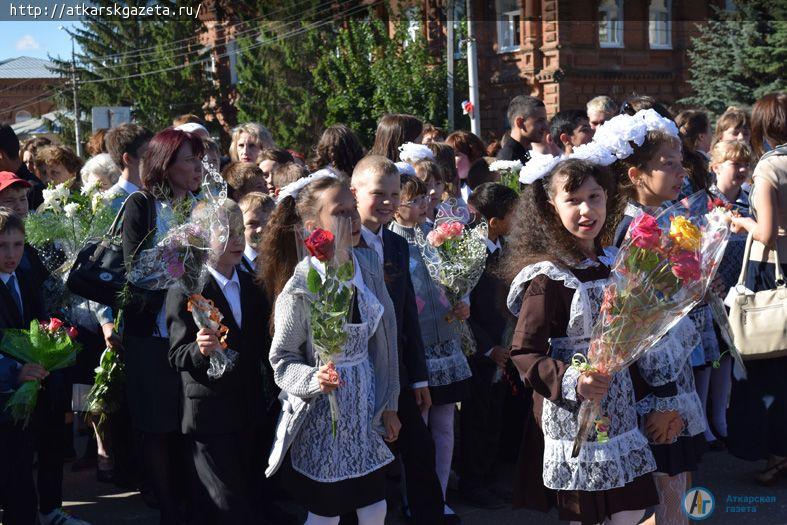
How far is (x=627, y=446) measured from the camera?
3.82 meters

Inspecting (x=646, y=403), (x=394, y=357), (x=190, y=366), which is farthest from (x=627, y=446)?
(x=190, y=366)

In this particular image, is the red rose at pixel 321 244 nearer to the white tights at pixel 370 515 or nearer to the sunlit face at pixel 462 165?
the white tights at pixel 370 515

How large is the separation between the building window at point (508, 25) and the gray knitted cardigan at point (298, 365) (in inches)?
1057

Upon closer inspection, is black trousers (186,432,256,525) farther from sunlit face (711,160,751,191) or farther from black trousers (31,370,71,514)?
sunlit face (711,160,751,191)

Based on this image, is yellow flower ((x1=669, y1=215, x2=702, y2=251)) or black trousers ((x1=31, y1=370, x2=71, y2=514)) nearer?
yellow flower ((x1=669, y1=215, x2=702, y2=251))

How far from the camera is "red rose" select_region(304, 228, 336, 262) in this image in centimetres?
373

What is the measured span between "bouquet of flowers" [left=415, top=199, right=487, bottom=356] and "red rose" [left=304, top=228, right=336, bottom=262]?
5.04 ft

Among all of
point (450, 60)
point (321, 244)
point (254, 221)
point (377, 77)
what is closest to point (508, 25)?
point (450, 60)

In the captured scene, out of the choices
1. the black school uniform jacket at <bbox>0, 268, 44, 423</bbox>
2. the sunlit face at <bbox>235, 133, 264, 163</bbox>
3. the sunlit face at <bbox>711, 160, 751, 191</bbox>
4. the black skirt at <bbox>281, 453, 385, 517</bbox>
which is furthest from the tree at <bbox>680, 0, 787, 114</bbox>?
the black skirt at <bbox>281, 453, 385, 517</bbox>

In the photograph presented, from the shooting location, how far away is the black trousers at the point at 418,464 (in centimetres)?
479

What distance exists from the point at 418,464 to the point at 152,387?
136cm

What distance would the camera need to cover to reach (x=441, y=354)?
17.5 feet

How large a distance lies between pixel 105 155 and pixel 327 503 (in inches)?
171

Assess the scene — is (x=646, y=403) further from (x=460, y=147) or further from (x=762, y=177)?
(x=460, y=147)
